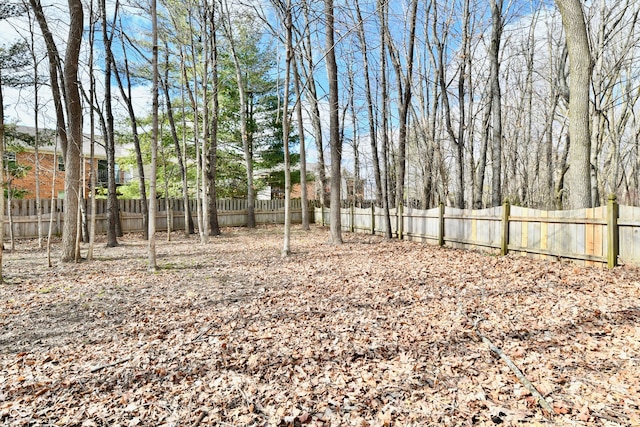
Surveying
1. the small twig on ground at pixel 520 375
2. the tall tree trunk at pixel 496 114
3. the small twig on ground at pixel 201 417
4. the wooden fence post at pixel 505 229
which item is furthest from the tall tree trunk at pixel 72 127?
the tall tree trunk at pixel 496 114

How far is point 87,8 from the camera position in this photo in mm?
8602

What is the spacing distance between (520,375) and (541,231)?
5.06 m

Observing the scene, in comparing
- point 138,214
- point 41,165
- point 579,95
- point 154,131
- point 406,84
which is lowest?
point 138,214

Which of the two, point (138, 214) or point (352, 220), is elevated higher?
point (138, 214)

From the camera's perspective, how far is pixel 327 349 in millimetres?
3137


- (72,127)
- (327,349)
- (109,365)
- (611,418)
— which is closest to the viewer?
(611,418)

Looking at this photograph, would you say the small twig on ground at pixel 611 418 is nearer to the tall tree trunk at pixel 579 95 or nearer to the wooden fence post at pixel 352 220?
→ the tall tree trunk at pixel 579 95

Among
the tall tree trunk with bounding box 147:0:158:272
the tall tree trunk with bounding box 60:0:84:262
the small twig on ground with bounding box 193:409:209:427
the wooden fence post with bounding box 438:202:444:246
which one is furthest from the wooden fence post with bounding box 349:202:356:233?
the small twig on ground with bounding box 193:409:209:427

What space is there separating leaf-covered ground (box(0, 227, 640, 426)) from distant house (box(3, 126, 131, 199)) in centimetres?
483

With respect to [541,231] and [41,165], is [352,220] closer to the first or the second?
[541,231]

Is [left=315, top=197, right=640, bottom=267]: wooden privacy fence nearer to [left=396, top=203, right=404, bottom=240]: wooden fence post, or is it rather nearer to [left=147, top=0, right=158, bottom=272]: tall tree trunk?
[left=396, top=203, right=404, bottom=240]: wooden fence post

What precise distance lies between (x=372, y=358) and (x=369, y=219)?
35.5 ft

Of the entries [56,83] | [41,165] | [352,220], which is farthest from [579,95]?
[41,165]

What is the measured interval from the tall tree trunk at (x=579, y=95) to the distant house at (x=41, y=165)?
32.3ft
